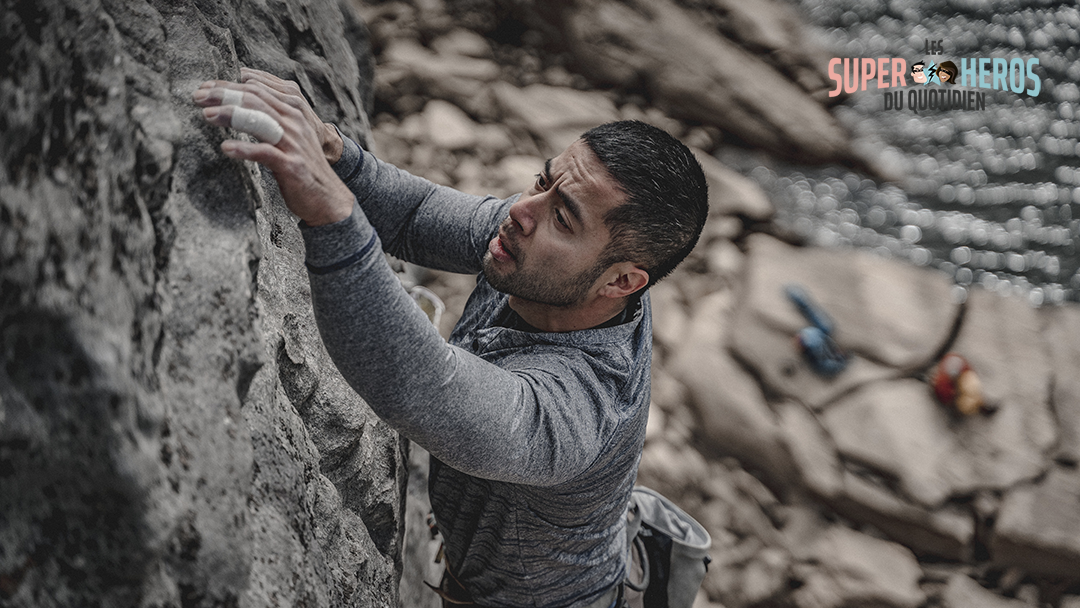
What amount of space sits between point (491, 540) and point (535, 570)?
5.5 inches

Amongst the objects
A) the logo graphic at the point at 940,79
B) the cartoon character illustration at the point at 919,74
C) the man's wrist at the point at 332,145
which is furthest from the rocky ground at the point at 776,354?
the man's wrist at the point at 332,145

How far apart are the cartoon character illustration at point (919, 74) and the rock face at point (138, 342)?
5365 mm

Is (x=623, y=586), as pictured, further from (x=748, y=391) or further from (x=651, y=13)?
(x=651, y=13)

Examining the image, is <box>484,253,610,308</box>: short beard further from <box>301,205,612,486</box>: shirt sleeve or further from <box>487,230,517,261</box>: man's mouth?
<box>301,205,612,486</box>: shirt sleeve

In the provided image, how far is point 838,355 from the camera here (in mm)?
3641

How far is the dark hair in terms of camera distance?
1445mm

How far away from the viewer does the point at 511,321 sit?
1.67m

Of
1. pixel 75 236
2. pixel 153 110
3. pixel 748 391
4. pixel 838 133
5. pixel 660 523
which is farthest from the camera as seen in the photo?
pixel 838 133

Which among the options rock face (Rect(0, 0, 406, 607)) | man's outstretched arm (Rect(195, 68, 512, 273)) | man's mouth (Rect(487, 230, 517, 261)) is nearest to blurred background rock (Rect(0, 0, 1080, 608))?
rock face (Rect(0, 0, 406, 607))

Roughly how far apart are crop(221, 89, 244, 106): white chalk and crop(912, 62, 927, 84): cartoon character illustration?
553cm

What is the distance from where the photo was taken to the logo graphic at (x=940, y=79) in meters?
4.98

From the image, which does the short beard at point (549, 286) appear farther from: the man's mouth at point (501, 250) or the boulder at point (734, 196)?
the boulder at point (734, 196)

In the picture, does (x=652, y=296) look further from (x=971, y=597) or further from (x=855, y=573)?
(x=971, y=597)

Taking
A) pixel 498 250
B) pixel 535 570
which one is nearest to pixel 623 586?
pixel 535 570
